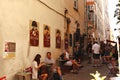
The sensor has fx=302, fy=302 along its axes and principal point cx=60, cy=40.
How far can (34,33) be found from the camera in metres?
12.4

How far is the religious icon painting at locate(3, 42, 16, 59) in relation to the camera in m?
9.59

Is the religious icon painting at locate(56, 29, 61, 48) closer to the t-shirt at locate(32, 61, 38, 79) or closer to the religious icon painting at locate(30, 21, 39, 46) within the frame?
the religious icon painting at locate(30, 21, 39, 46)

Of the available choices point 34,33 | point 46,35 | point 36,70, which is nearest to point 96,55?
point 46,35

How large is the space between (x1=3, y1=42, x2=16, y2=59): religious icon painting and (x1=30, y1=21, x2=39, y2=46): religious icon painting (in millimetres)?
1773

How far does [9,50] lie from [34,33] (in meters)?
2.64

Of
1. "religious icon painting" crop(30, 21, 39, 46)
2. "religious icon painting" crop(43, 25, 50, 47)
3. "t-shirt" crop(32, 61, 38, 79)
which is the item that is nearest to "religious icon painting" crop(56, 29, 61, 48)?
"religious icon painting" crop(43, 25, 50, 47)

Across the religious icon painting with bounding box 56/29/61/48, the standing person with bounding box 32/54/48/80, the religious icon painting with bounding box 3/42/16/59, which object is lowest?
the standing person with bounding box 32/54/48/80

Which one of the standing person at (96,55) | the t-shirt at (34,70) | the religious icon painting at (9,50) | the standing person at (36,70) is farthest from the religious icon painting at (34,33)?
the standing person at (96,55)

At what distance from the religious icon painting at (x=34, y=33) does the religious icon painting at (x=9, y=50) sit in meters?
1.77

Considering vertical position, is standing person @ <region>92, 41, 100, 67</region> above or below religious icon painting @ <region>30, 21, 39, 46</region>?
below

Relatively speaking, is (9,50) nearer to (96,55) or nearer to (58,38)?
(58,38)

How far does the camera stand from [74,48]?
21.3 meters

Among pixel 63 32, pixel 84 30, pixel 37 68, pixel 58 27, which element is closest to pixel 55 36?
pixel 58 27

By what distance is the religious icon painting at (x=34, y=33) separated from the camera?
12.0 metres
